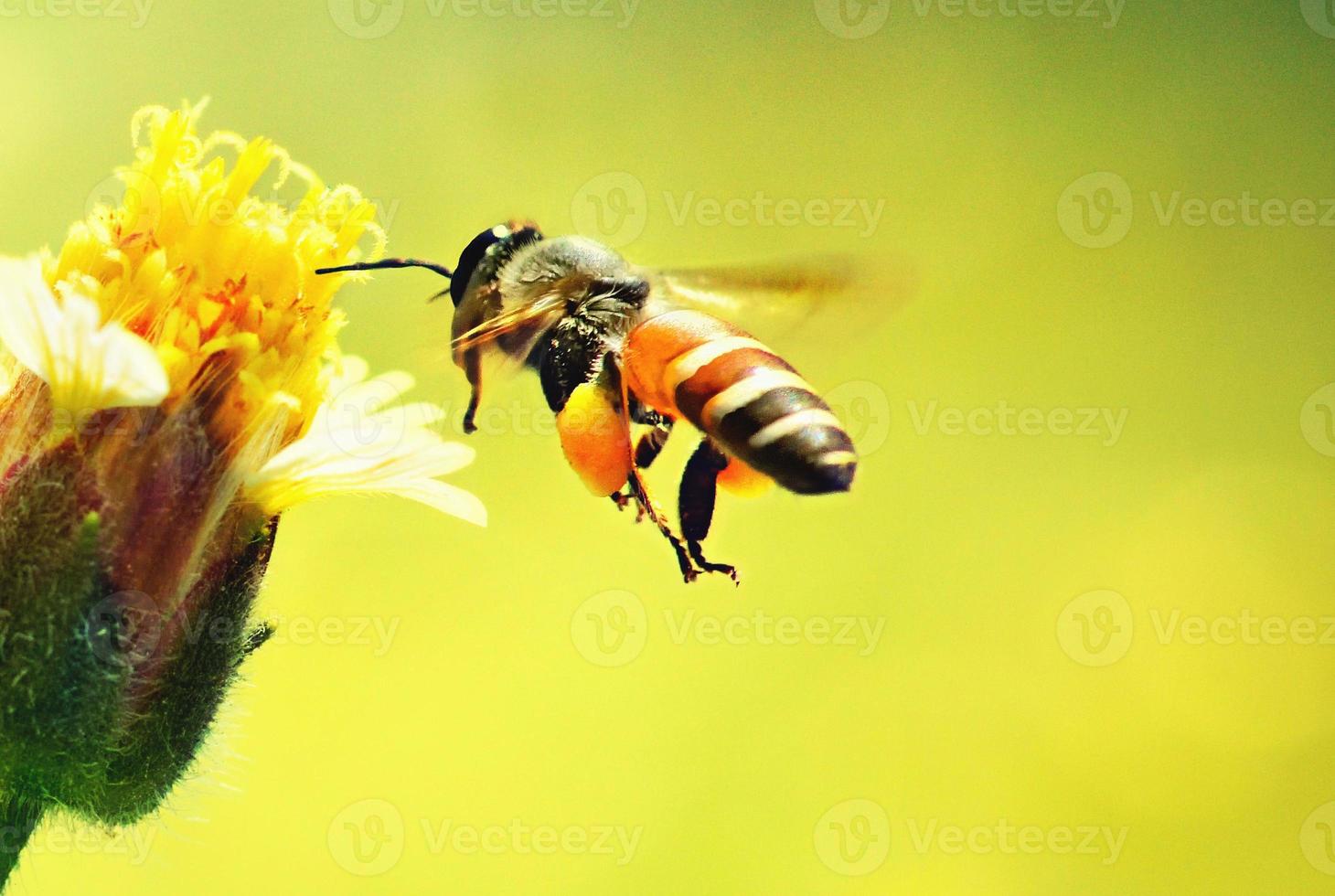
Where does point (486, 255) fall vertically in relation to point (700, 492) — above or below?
above

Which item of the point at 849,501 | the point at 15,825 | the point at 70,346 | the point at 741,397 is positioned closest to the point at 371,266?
the point at 70,346

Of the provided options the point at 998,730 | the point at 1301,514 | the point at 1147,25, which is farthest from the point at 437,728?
the point at 1147,25

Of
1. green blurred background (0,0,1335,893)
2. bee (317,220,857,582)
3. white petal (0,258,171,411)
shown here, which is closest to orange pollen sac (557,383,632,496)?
bee (317,220,857,582)

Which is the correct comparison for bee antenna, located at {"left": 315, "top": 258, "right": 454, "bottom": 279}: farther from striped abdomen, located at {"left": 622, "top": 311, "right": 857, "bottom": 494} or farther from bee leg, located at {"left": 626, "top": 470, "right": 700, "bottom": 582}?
bee leg, located at {"left": 626, "top": 470, "right": 700, "bottom": 582}

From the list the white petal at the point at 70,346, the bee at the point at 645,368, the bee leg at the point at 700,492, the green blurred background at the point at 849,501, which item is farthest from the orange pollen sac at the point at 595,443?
the green blurred background at the point at 849,501

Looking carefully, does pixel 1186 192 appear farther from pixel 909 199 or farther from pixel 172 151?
pixel 172 151

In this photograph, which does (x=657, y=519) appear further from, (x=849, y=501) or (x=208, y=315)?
(x=849, y=501)

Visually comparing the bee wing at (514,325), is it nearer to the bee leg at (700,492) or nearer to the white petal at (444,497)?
the white petal at (444,497)
